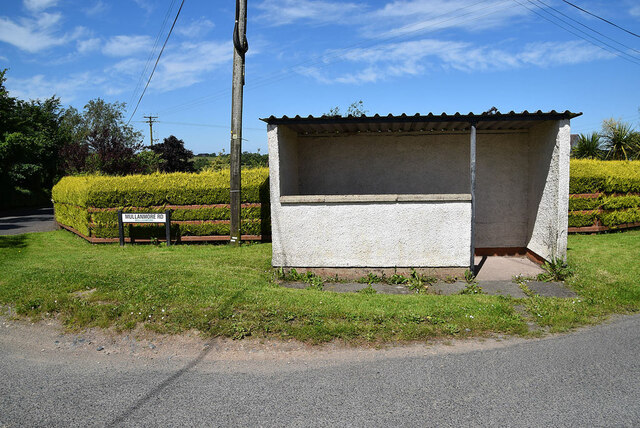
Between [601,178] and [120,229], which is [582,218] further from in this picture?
[120,229]

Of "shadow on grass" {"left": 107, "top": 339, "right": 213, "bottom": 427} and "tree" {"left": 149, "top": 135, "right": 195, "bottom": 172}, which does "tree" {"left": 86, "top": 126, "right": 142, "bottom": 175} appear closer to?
"tree" {"left": 149, "top": 135, "right": 195, "bottom": 172}

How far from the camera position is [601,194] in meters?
12.9

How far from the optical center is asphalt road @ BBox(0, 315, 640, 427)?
3.67 metres

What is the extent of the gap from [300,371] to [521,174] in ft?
25.2

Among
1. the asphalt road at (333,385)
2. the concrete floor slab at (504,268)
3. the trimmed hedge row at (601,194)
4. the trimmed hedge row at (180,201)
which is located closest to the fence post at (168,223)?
the trimmed hedge row at (180,201)

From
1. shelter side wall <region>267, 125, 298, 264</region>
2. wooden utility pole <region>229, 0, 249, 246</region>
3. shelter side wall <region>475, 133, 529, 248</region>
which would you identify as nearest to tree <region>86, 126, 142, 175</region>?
wooden utility pole <region>229, 0, 249, 246</region>

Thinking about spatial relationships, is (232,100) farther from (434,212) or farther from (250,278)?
(434,212)

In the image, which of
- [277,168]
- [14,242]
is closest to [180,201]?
[277,168]

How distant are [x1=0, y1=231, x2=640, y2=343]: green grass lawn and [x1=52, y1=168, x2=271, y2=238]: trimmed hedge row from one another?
10.2 feet

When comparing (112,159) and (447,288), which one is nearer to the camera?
(447,288)

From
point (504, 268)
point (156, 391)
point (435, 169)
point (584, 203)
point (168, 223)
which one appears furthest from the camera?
point (584, 203)

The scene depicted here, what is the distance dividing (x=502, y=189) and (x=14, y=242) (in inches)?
538

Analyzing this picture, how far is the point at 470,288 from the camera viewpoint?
7.64 metres

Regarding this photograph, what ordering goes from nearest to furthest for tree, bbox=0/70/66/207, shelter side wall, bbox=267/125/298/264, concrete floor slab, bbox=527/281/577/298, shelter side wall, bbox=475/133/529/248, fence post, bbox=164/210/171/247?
concrete floor slab, bbox=527/281/577/298 < shelter side wall, bbox=267/125/298/264 < shelter side wall, bbox=475/133/529/248 < fence post, bbox=164/210/171/247 < tree, bbox=0/70/66/207
